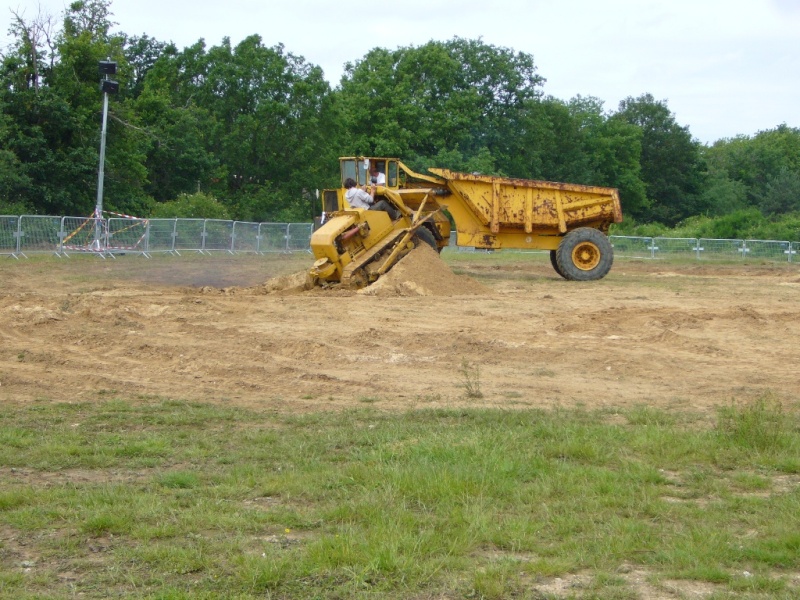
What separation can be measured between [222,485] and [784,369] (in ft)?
26.5

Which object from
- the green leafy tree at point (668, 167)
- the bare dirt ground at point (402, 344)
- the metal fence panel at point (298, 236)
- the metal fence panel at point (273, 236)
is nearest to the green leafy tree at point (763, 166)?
the green leafy tree at point (668, 167)

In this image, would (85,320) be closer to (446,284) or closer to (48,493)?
(446,284)

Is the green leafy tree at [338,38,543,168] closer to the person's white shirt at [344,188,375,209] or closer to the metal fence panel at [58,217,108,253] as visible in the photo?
the metal fence panel at [58,217,108,253]

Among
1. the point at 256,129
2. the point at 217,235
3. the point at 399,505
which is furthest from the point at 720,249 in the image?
the point at 399,505

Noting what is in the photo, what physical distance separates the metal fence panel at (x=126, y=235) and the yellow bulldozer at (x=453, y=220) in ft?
31.7

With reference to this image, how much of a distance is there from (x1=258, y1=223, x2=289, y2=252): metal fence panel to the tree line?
5.77 metres

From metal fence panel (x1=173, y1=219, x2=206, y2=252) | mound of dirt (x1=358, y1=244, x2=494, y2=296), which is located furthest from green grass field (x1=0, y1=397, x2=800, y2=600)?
metal fence panel (x1=173, y1=219, x2=206, y2=252)

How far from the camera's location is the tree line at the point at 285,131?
37531 mm

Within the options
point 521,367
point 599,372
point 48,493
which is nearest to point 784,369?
point 599,372

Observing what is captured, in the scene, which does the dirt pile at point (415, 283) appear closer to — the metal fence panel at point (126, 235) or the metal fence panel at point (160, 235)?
the metal fence panel at point (126, 235)

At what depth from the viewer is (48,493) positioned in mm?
6473

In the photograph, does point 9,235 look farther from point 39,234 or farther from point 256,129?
point 256,129

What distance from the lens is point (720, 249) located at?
→ 39.7 m

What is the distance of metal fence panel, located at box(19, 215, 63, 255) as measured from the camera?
94.3 ft
